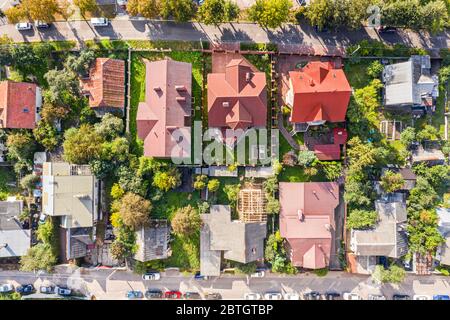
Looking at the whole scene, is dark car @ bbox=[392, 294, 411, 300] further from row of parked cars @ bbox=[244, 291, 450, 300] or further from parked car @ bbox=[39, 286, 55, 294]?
parked car @ bbox=[39, 286, 55, 294]

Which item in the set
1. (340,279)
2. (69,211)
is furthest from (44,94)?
(340,279)

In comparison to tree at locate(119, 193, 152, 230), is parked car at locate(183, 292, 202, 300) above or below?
below

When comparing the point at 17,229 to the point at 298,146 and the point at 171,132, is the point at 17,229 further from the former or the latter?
the point at 298,146

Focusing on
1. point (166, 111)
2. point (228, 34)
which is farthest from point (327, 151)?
point (166, 111)

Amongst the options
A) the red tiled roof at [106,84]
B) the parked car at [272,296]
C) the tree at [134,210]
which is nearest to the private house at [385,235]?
the parked car at [272,296]

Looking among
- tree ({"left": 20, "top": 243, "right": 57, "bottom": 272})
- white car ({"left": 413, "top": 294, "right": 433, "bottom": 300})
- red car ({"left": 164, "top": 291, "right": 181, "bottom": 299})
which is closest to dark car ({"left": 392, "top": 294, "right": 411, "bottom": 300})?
white car ({"left": 413, "top": 294, "right": 433, "bottom": 300})

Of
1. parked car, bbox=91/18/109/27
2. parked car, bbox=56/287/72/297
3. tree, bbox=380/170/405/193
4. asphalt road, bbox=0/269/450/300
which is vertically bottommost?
parked car, bbox=56/287/72/297

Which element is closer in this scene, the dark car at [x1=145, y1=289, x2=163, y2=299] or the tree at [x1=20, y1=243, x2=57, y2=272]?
the tree at [x1=20, y1=243, x2=57, y2=272]

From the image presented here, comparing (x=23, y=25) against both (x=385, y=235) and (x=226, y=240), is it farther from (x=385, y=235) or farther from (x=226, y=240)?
(x=385, y=235)
